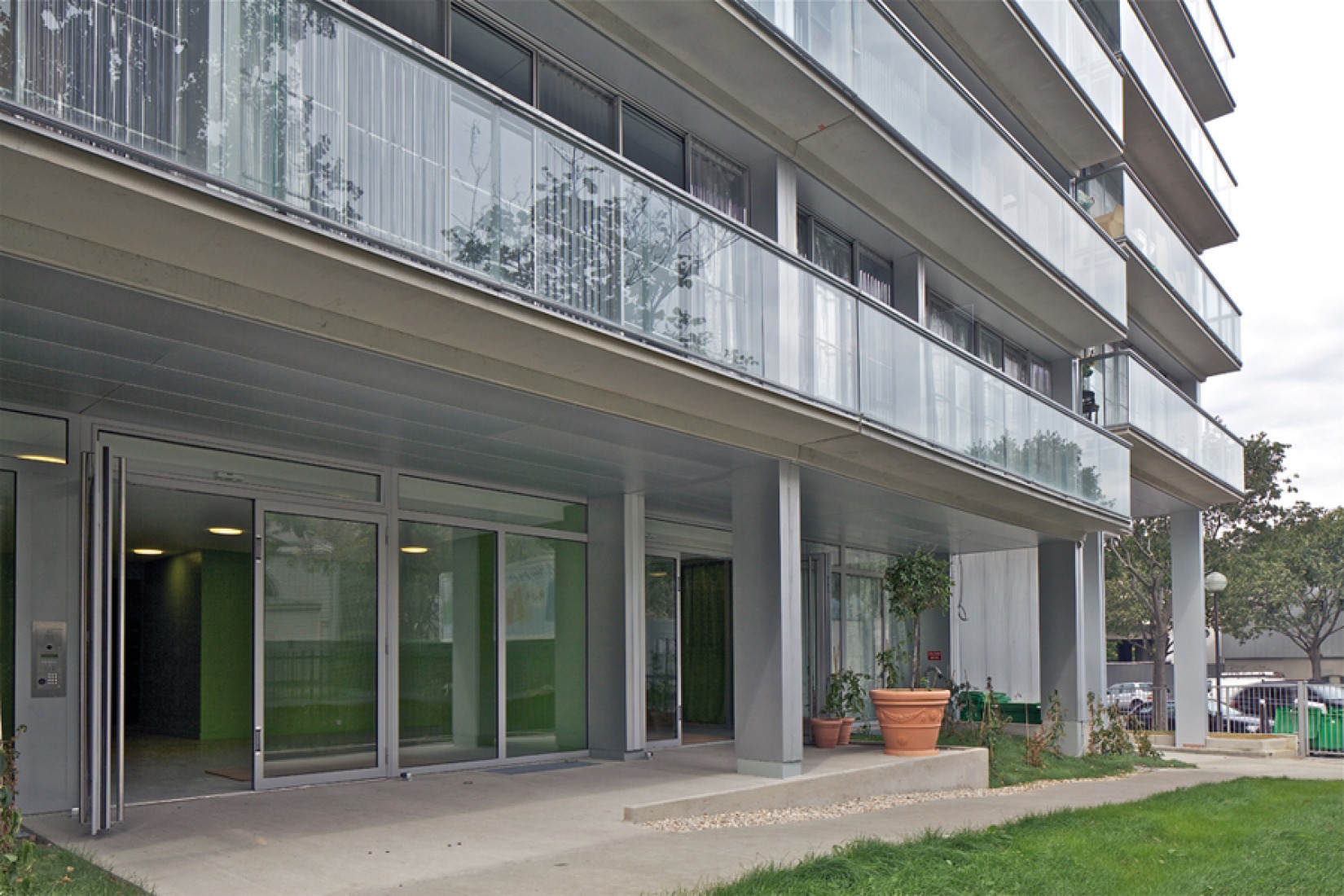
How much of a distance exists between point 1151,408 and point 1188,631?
6.40 m

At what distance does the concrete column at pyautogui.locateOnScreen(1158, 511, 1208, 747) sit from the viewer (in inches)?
930

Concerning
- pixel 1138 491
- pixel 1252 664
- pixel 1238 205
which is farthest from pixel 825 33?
pixel 1252 664

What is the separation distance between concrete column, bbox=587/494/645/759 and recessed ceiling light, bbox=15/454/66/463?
6326 mm

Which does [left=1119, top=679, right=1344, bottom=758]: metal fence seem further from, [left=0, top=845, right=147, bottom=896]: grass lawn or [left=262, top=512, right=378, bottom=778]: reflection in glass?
[left=0, top=845, right=147, bottom=896]: grass lawn

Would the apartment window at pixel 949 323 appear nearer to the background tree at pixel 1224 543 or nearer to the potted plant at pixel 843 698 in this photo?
→ the potted plant at pixel 843 698

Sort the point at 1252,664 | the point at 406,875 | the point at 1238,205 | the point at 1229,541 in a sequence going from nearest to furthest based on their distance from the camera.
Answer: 1. the point at 406,875
2. the point at 1238,205
3. the point at 1229,541
4. the point at 1252,664

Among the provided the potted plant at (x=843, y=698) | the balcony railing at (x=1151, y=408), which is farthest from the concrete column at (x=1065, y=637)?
the potted plant at (x=843, y=698)

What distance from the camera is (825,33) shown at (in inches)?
460

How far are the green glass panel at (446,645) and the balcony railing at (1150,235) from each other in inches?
530

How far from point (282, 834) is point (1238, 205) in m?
26.8

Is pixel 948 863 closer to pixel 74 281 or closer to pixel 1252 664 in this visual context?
pixel 74 281

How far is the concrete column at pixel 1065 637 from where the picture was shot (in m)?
18.7

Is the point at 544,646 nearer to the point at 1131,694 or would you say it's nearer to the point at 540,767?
the point at 540,767

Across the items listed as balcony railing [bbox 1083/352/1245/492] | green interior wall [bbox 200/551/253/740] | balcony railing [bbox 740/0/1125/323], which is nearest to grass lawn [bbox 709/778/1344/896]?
balcony railing [bbox 740/0/1125/323]
